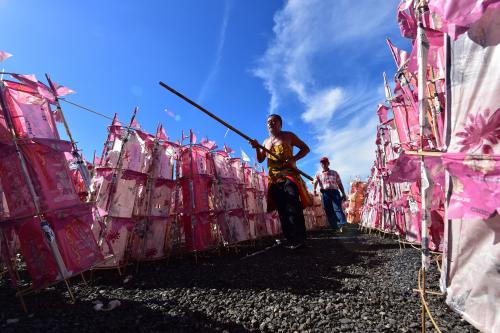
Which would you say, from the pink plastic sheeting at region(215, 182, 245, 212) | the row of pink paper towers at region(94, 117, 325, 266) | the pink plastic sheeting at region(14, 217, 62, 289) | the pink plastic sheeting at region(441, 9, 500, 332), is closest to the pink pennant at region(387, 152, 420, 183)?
the pink plastic sheeting at region(441, 9, 500, 332)

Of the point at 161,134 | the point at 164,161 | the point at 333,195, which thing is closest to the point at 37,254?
the point at 164,161

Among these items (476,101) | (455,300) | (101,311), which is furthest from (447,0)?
(101,311)

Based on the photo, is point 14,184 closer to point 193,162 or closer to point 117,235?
point 117,235

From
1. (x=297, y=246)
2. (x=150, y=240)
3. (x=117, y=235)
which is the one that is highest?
(x=117, y=235)

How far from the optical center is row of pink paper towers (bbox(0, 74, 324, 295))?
2.78 meters

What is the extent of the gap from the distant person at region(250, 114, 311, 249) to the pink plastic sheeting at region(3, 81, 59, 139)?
9.97 feet

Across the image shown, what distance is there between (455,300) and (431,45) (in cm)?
163

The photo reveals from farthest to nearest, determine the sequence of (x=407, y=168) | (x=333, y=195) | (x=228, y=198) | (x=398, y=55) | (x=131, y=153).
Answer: (x=333, y=195), (x=228, y=198), (x=131, y=153), (x=398, y=55), (x=407, y=168)

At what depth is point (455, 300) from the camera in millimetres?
1758

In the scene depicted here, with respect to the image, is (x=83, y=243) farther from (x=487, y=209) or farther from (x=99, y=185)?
(x=487, y=209)

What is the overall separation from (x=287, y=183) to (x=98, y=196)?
9.44ft

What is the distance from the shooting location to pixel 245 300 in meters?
2.66

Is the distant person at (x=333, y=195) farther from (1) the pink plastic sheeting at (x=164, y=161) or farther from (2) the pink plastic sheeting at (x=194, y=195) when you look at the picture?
(1) the pink plastic sheeting at (x=164, y=161)

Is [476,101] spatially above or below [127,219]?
above
